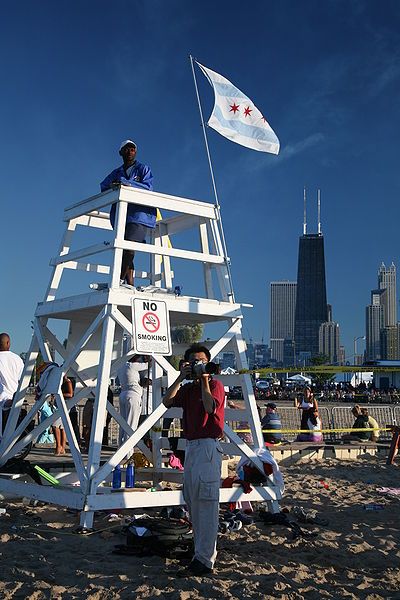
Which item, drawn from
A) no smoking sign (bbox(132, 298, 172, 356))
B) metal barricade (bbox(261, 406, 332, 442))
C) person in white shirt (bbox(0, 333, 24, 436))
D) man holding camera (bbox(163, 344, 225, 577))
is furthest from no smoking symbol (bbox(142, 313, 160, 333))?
metal barricade (bbox(261, 406, 332, 442))

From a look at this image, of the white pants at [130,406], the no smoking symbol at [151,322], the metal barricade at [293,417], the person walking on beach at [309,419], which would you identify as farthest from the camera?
the metal barricade at [293,417]

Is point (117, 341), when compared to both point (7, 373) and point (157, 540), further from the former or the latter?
point (157, 540)

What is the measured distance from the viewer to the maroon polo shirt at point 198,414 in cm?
634

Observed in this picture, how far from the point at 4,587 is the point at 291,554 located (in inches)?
113

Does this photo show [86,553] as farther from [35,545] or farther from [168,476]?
[168,476]

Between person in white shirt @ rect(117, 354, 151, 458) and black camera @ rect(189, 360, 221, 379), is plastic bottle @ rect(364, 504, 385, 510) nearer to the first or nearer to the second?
person in white shirt @ rect(117, 354, 151, 458)

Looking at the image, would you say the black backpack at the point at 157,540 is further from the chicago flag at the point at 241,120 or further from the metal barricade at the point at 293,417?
the metal barricade at the point at 293,417

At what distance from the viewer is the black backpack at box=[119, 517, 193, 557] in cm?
676

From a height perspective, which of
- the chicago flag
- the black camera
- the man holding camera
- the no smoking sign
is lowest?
the man holding camera

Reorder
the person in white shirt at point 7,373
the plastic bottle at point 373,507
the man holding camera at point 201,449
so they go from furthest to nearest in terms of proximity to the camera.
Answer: the person in white shirt at point 7,373, the plastic bottle at point 373,507, the man holding camera at point 201,449

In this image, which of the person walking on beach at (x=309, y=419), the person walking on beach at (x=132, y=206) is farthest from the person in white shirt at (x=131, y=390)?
the person walking on beach at (x=309, y=419)

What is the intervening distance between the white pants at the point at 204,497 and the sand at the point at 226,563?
254mm

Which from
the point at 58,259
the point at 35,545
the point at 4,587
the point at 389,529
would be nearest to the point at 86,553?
the point at 35,545

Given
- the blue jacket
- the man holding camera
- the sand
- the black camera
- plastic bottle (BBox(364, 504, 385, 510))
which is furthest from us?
plastic bottle (BBox(364, 504, 385, 510))
